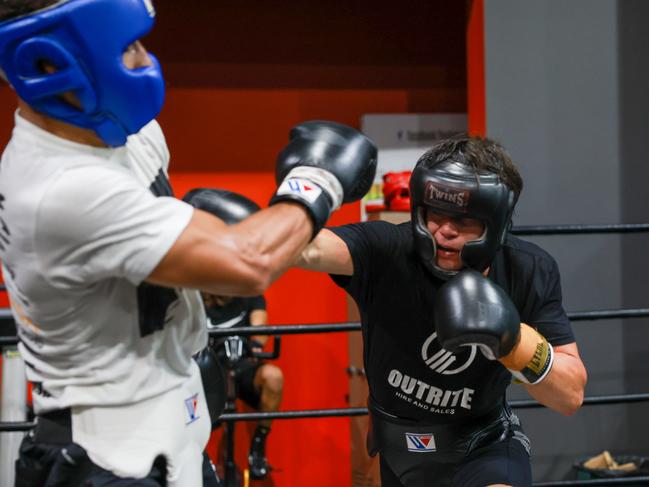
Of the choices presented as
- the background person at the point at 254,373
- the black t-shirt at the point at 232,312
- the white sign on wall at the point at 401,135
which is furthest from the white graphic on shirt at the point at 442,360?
the white sign on wall at the point at 401,135

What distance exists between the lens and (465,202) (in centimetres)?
208

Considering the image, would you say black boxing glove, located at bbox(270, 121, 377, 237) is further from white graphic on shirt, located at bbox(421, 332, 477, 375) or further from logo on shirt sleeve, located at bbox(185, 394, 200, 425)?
white graphic on shirt, located at bbox(421, 332, 477, 375)

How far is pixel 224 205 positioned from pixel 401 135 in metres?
3.28

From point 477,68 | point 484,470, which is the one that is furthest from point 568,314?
point 477,68

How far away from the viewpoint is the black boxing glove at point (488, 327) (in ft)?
6.40

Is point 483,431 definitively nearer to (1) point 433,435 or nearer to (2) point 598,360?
(1) point 433,435

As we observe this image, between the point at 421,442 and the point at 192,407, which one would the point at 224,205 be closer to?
the point at 192,407

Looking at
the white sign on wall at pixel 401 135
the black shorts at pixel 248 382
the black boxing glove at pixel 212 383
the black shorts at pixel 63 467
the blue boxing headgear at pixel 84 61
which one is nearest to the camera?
the blue boxing headgear at pixel 84 61

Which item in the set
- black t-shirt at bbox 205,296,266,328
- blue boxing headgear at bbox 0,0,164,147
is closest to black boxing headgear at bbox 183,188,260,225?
blue boxing headgear at bbox 0,0,164,147

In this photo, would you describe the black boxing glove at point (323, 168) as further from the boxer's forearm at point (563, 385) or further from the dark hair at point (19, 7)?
the boxer's forearm at point (563, 385)

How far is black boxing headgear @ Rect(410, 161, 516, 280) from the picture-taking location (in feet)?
6.83

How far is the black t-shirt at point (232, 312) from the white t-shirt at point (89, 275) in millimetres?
2521

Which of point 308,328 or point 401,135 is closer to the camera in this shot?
point 308,328

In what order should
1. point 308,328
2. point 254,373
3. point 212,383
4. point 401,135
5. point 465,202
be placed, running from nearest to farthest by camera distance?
point 212,383 < point 465,202 < point 308,328 < point 254,373 < point 401,135
